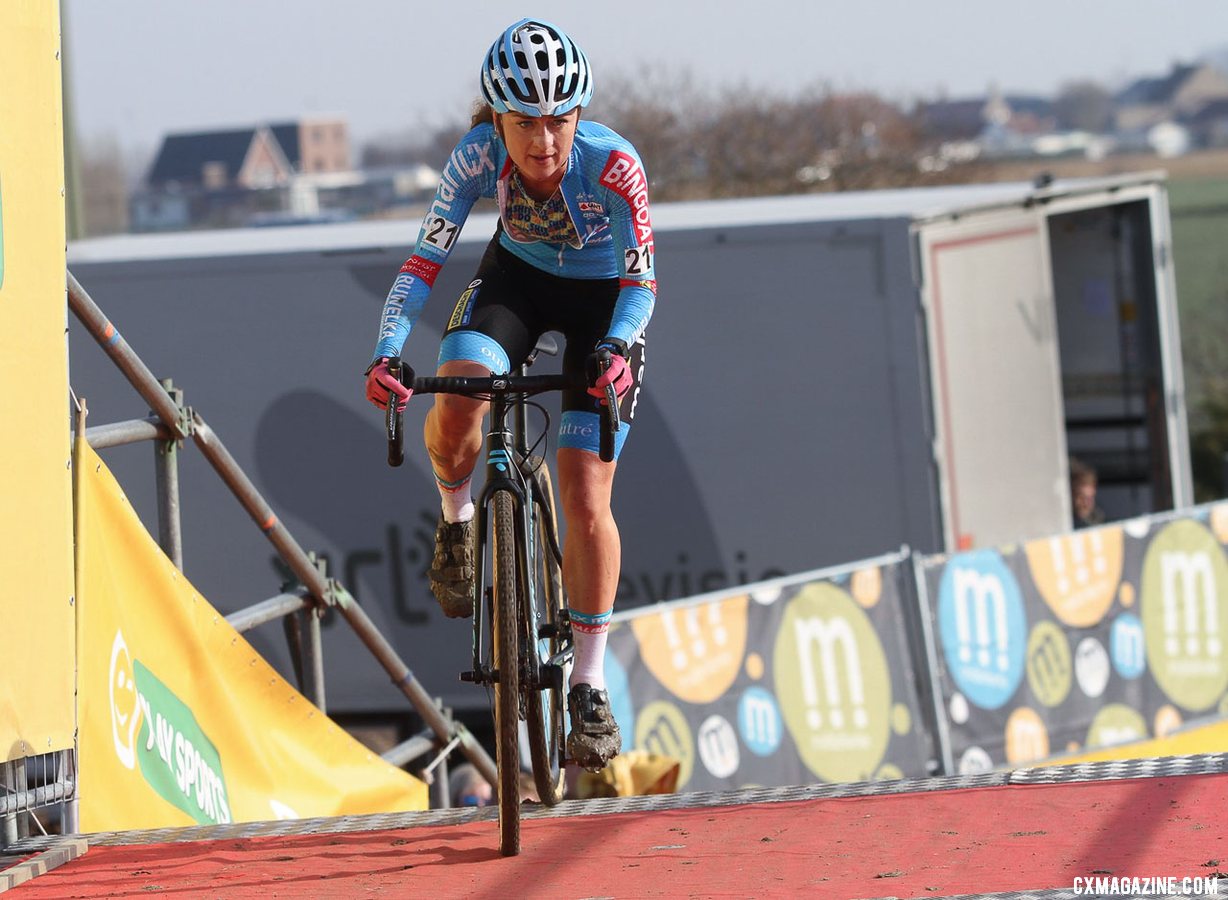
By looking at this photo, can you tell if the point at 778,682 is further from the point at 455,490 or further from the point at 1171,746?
the point at 455,490

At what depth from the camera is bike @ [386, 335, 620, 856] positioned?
4.86 meters

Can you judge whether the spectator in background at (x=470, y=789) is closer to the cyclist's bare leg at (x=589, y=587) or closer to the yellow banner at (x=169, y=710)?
the yellow banner at (x=169, y=710)

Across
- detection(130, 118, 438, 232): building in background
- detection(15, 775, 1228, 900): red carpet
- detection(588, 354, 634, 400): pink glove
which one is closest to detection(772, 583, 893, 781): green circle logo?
detection(15, 775, 1228, 900): red carpet

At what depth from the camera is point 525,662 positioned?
5.12 meters

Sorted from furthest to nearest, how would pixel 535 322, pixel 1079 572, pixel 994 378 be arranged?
pixel 994 378 → pixel 1079 572 → pixel 535 322

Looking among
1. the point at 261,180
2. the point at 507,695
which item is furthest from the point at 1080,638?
the point at 261,180

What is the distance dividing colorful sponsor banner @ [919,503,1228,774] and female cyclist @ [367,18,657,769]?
479 cm

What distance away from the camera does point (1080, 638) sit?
1049 centimetres

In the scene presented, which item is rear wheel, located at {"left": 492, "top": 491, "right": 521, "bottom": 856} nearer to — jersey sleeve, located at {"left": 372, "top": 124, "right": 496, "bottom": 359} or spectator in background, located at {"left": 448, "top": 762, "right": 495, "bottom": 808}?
jersey sleeve, located at {"left": 372, "top": 124, "right": 496, "bottom": 359}

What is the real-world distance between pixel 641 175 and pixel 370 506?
6956mm

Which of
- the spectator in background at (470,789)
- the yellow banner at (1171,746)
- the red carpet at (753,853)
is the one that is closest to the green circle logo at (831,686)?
the yellow banner at (1171,746)

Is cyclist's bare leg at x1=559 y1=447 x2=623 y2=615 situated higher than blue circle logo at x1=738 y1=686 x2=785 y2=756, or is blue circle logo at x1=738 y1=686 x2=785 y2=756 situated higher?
cyclist's bare leg at x1=559 y1=447 x2=623 y2=615

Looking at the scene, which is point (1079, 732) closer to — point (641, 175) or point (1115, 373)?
point (1115, 373)

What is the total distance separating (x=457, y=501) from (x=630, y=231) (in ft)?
3.86
